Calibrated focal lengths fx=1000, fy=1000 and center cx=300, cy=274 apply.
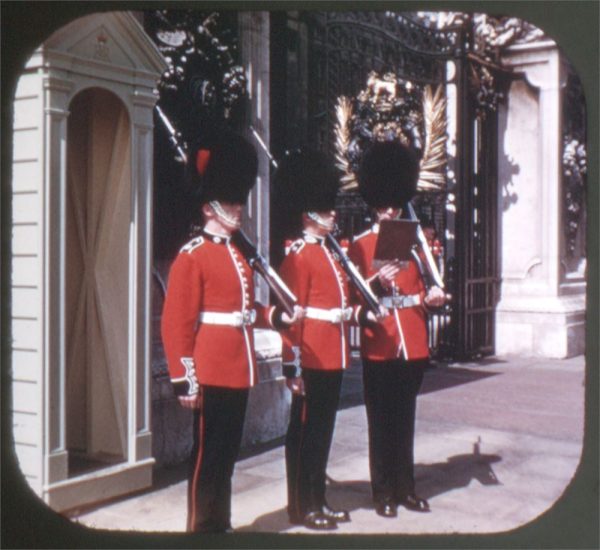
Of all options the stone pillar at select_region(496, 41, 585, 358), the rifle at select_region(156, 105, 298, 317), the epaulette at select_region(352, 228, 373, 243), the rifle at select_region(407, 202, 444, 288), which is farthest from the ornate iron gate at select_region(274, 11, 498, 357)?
the rifle at select_region(156, 105, 298, 317)

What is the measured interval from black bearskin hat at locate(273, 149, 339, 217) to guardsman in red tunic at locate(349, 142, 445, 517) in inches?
6.4

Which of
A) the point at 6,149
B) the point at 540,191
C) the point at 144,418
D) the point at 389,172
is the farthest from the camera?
the point at 540,191

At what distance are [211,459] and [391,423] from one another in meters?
0.73

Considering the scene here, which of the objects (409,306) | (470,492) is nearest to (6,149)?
(409,306)

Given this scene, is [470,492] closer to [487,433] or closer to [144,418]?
[487,433]

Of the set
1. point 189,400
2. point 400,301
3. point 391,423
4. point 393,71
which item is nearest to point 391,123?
point 393,71

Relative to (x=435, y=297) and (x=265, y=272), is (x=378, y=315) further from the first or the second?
(x=265, y=272)

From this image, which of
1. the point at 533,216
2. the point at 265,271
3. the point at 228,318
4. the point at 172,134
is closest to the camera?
the point at 228,318

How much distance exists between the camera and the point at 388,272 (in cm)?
353

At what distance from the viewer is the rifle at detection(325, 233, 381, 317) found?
3549mm

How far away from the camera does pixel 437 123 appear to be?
3961 millimetres

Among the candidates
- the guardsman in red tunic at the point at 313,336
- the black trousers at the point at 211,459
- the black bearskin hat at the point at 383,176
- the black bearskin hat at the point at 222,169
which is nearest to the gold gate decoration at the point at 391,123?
the black bearskin hat at the point at 383,176

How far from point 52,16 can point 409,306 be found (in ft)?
5.37

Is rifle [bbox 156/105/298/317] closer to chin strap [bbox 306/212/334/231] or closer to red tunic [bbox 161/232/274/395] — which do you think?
red tunic [bbox 161/232/274/395]
